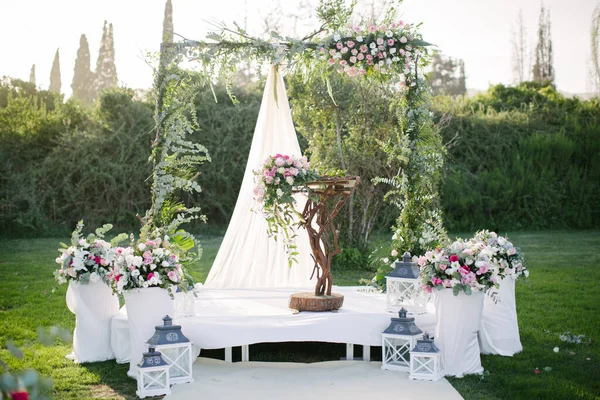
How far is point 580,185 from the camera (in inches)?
476

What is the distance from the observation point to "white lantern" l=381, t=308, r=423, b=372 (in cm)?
428

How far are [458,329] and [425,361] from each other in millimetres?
315

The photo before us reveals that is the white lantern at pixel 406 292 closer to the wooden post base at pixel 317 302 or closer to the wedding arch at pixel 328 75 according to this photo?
the wooden post base at pixel 317 302

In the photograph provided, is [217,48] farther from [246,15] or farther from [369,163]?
[246,15]

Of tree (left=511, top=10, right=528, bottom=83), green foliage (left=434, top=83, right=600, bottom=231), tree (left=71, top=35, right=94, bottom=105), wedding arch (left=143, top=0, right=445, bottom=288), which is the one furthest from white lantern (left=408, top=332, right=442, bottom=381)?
tree (left=511, top=10, right=528, bottom=83)

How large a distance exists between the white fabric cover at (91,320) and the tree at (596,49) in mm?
15141

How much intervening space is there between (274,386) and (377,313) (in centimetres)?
102

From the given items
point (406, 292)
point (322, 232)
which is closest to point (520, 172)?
point (406, 292)

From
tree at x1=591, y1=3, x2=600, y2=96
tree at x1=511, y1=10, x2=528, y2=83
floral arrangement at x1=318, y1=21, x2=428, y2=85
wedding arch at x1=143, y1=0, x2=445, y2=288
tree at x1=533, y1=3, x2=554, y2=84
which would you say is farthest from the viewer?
tree at x1=511, y1=10, x2=528, y2=83

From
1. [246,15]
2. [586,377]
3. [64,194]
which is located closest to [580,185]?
[246,15]

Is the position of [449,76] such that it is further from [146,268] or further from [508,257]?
[146,268]

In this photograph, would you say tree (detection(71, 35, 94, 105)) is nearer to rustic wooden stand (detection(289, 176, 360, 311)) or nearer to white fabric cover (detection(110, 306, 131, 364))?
white fabric cover (detection(110, 306, 131, 364))

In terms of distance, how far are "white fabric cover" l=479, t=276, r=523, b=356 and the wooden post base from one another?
1.11 meters

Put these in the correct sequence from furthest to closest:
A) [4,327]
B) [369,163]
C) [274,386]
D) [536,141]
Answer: [536,141]
[369,163]
[4,327]
[274,386]
